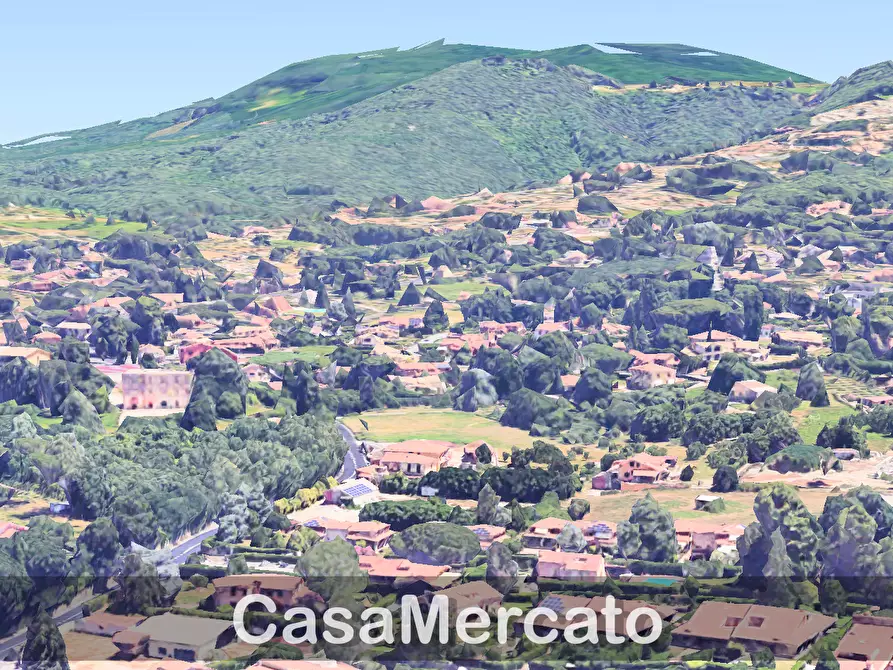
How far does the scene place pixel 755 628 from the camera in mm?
92250

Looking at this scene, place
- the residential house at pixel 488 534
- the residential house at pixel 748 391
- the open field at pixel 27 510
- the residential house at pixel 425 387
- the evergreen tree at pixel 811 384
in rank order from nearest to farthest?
the residential house at pixel 488 534 < the open field at pixel 27 510 < the evergreen tree at pixel 811 384 < the residential house at pixel 748 391 < the residential house at pixel 425 387

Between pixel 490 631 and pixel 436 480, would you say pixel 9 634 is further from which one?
pixel 436 480

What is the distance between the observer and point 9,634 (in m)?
98.0

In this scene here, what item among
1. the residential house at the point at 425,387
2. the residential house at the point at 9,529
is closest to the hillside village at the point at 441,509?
the residential house at the point at 9,529

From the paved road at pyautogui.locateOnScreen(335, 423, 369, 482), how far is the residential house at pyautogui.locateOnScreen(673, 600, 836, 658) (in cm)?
5382

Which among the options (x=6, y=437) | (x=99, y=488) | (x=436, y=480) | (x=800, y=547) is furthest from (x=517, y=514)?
(x=6, y=437)

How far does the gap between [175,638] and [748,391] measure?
105 meters

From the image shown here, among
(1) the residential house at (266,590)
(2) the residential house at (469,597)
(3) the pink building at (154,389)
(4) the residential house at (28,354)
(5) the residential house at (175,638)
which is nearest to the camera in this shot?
(5) the residential house at (175,638)

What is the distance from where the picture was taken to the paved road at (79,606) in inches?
A: 3751

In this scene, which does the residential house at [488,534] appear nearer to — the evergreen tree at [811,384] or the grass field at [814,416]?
the grass field at [814,416]

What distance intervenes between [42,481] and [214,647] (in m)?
50.5

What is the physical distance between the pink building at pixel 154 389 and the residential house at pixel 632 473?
5015cm

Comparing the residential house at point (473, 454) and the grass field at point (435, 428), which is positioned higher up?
the residential house at point (473, 454)

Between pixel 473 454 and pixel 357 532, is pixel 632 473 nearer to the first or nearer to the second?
pixel 473 454
